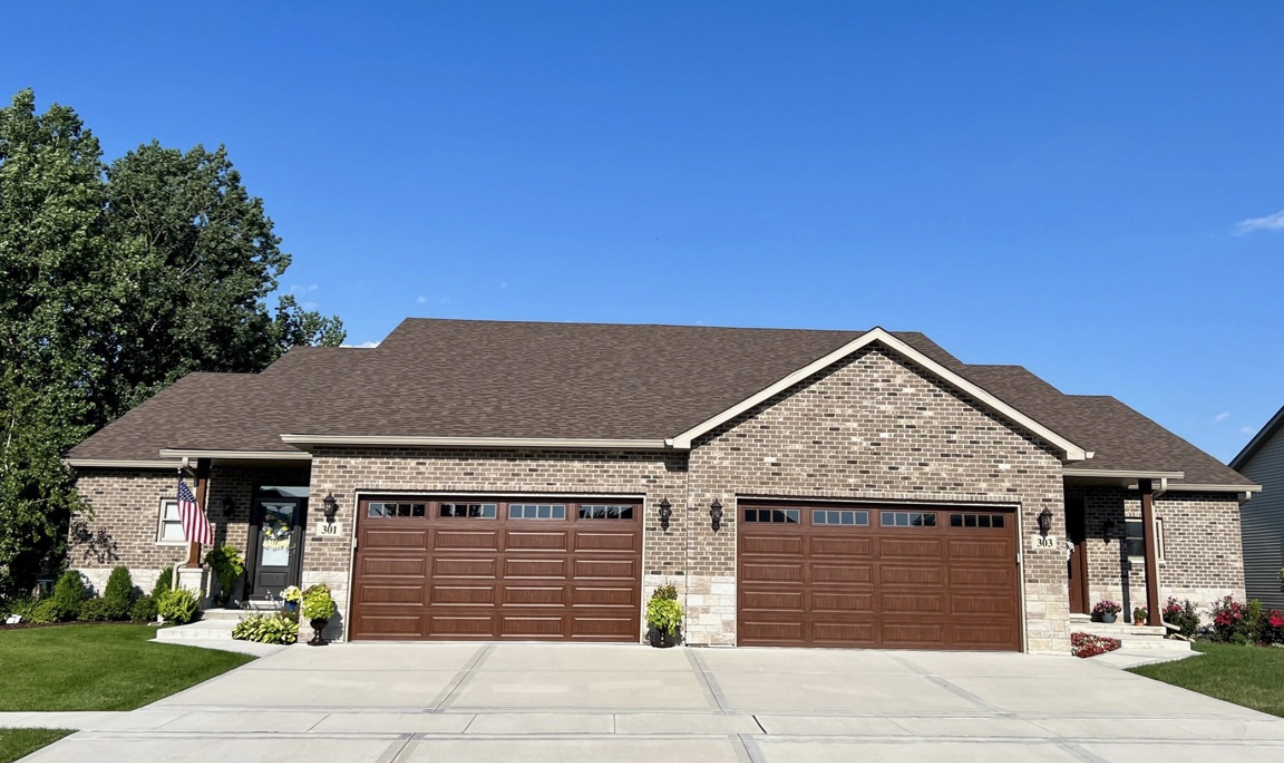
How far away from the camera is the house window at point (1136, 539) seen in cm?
2067

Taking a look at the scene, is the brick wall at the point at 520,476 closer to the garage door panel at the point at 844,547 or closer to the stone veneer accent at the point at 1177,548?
the garage door panel at the point at 844,547

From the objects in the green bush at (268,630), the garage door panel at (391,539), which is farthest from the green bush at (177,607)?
the garage door panel at (391,539)

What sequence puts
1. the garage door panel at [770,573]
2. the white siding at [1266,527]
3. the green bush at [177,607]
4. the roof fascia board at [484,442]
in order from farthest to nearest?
the white siding at [1266,527] < the green bush at [177,607] < the roof fascia board at [484,442] < the garage door panel at [770,573]

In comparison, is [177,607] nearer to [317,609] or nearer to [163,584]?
[163,584]

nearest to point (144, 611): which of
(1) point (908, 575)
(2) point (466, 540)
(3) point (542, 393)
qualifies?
(2) point (466, 540)

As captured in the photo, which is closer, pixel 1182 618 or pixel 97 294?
pixel 1182 618

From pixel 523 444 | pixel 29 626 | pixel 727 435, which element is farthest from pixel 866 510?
pixel 29 626

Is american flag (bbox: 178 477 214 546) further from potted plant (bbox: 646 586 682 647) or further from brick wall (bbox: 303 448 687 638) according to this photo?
potted plant (bbox: 646 586 682 647)

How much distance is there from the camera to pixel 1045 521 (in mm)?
16703

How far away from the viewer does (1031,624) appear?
16.5 meters

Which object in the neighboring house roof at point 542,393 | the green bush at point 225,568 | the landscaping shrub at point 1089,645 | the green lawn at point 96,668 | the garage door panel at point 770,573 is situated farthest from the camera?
the green bush at point 225,568

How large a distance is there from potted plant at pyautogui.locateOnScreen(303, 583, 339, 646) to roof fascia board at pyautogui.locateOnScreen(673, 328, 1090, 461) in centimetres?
707

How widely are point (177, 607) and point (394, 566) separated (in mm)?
4475

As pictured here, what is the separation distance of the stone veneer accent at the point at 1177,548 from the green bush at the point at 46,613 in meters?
22.6
